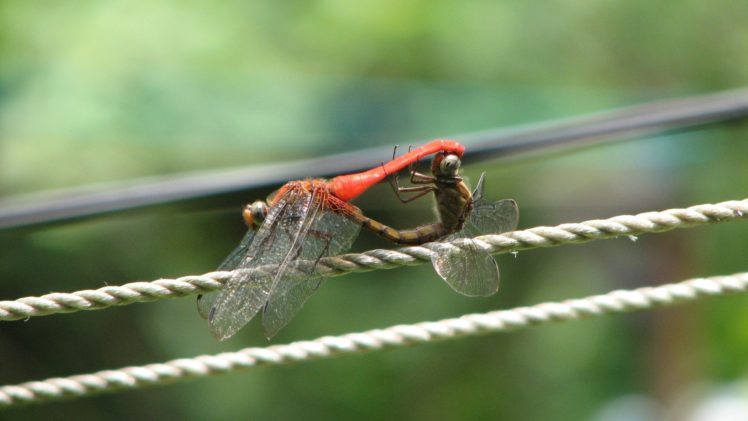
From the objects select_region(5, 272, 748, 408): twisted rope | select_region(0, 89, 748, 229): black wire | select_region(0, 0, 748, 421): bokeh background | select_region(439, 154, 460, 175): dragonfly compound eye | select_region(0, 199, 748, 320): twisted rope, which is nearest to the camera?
select_region(0, 199, 748, 320): twisted rope

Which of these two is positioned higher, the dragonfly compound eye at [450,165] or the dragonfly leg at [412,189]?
the dragonfly compound eye at [450,165]

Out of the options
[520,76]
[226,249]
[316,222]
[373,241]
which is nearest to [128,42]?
[226,249]

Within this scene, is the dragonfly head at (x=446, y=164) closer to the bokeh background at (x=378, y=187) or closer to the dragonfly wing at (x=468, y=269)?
the dragonfly wing at (x=468, y=269)

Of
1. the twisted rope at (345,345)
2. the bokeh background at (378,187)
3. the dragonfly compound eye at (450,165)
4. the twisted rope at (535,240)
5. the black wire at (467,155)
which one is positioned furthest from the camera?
the bokeh background at (378,187)

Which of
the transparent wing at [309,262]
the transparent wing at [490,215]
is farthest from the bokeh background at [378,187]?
the transparent wing at [309,262]

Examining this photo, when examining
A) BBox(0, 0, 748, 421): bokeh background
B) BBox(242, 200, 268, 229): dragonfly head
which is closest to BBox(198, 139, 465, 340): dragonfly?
BBox(242, 200, 268, 229): dragonfly head

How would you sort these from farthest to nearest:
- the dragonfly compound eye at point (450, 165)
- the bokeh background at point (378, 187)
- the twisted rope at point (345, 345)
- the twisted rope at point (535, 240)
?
the bokeh background at point (378, 187), the dragonfly compound eye at point (450, 165), the twisted rope at point (345, 345), the twisted rope at point (535, 240)

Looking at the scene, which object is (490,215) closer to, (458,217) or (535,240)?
(458,217)

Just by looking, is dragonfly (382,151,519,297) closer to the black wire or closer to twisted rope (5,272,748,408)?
twisted rope (5,272,748,408)
